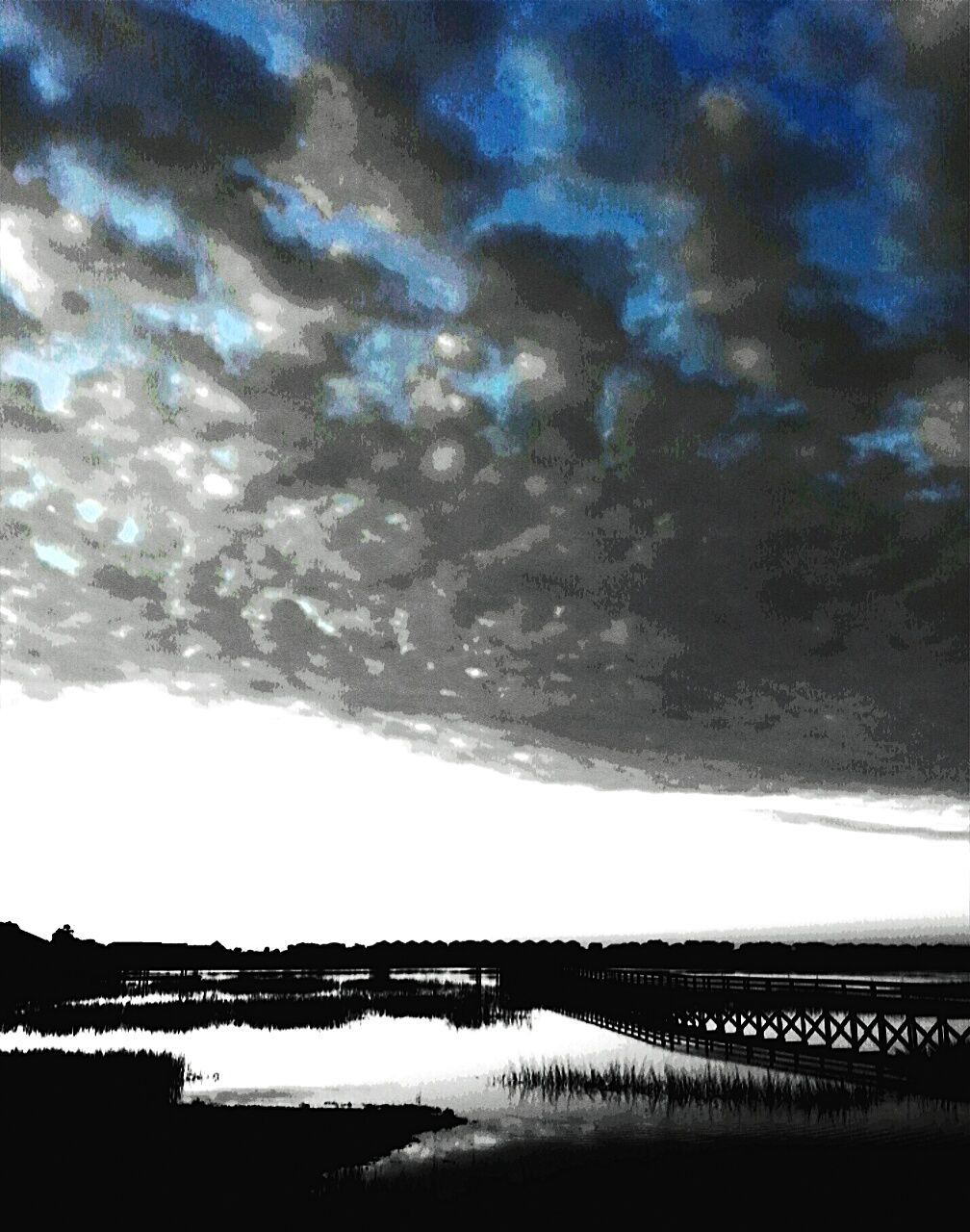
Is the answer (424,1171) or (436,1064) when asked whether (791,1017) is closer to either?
(436,1064)

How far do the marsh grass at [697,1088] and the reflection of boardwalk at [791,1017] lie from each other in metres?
2.79

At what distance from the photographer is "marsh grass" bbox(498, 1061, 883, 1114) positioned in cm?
2378

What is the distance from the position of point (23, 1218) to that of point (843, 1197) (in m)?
11.9

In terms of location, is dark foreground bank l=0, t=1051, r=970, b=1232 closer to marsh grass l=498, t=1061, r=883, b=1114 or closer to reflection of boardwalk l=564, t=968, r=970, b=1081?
marsh grass l=498, t=1061, r=883, b=1114

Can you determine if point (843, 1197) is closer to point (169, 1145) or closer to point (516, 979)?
point (169, 1145)

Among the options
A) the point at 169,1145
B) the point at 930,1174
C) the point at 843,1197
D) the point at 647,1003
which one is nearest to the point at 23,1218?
the point at 169,1145

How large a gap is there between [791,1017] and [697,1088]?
18215 mm

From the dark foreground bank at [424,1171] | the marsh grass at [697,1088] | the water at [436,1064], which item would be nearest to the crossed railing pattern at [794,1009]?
the water at [436,1064]

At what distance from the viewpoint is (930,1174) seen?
16.1m

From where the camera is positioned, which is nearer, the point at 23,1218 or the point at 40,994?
the point at 23,1218

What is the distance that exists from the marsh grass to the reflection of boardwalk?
2.79 m

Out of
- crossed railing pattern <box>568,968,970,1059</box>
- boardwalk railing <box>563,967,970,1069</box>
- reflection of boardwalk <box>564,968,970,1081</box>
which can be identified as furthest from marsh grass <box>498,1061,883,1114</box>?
crossed railing pattern <box>568,968,970,1059</box>

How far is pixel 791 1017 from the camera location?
42375 mm

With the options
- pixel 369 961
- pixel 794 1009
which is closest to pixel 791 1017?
pixel 794 1009
